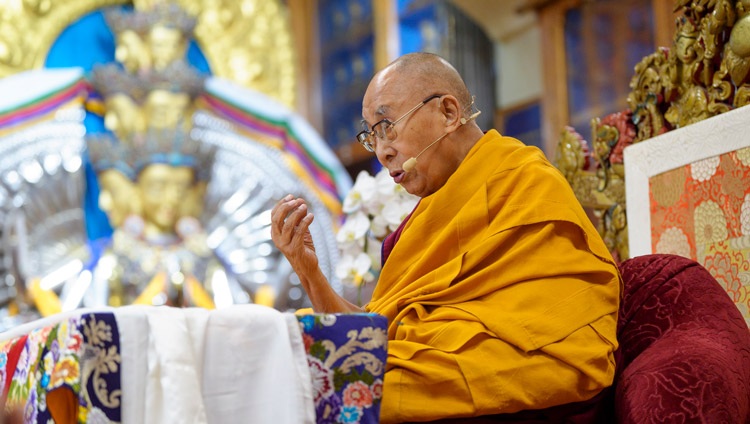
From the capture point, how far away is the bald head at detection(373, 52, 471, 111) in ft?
5.74

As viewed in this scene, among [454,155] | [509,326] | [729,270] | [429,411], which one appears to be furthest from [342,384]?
[729,270]

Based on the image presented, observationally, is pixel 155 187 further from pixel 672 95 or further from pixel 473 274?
pixel 473 274

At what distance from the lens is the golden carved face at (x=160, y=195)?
5594mm

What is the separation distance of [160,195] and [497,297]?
4.38 metres

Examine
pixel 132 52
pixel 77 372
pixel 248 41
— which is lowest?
pixel 77 372

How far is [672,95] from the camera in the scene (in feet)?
6.89

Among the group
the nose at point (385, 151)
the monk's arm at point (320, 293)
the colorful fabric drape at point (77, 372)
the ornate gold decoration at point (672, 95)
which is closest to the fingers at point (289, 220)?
the monk's arm at point (320, 293)

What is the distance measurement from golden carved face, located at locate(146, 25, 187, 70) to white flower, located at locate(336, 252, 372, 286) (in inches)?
151

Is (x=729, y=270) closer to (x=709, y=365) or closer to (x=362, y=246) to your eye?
(x=709, y=365)

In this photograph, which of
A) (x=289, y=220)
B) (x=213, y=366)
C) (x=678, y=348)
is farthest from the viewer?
(x=289, y=220)

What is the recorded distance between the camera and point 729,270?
186 cm

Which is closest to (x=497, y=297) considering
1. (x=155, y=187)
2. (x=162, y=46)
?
(x=155, y=187)

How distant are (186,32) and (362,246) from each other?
4.01 metres

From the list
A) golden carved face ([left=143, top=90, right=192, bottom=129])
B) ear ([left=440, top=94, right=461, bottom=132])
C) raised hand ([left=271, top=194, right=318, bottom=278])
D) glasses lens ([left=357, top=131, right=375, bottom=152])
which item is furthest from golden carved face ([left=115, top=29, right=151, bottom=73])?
raised hand ([left=271, top=194, right=318, bottom=278])
